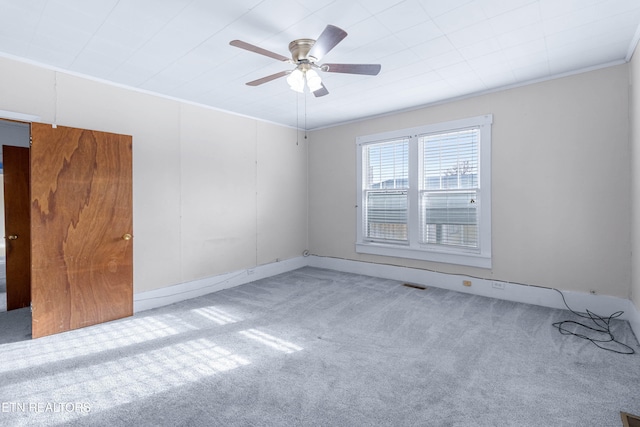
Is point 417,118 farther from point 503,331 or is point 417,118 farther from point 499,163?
point 503,331

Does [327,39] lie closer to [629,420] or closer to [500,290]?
[629,420]

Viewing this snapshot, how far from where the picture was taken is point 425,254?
4.54 metres

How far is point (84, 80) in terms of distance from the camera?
10.6ft

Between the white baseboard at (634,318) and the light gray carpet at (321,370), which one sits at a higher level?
the white baseboard at (634,318)

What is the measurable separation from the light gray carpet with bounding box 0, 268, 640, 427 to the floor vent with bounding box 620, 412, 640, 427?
4 centimetres

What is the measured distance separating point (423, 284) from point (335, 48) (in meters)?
3.43

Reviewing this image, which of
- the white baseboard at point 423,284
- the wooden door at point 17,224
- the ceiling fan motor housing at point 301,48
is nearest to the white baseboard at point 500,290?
the white baseboard at point 423,284

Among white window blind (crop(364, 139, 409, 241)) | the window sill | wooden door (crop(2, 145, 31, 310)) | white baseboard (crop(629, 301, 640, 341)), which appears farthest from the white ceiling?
white baseboard (crop(629, 301, 640, 341))

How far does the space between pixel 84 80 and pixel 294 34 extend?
242 cm

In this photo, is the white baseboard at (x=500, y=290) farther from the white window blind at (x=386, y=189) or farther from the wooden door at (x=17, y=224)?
the wooden door at (x=17, y=224)

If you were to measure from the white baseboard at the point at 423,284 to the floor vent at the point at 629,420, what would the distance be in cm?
133

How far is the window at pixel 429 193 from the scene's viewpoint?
4.08 metres

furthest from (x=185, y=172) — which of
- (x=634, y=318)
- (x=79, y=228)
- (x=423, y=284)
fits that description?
(x=634, y=318)

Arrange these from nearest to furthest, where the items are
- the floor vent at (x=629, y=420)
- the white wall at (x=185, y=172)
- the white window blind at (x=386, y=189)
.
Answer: the floor vent at (x=629, y=420), the white wall at (x=185, y=172), the white window blind at (x=386, y=189)
